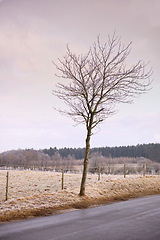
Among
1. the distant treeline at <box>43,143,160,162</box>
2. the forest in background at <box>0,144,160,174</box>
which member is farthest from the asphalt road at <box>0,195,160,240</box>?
the distant treeline at <box>43,143,160,162</box>

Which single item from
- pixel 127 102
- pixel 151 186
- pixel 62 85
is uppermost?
pixel 62 85

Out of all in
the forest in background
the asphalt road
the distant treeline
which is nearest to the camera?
the asphalt road

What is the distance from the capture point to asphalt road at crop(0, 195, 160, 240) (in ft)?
19.9

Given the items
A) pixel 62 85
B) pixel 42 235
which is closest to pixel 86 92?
pixel 62 85

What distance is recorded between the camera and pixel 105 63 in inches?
587

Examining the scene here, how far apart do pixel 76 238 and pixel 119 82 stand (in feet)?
35.5

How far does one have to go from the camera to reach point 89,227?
7020 mm

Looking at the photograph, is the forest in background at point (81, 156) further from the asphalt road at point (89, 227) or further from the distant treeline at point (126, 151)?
the asphalt road at point (89, 227)

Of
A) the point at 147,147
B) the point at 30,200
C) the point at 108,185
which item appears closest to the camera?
the point at 30,200

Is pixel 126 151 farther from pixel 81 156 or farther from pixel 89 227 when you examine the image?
pixel 89 227

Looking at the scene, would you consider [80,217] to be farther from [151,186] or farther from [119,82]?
[151,186]

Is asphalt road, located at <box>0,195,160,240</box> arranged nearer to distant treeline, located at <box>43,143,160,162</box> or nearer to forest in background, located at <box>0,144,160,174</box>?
forest in background, located at <box>0,144,160,174</box>

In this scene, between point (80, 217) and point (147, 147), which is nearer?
point (80, 217)

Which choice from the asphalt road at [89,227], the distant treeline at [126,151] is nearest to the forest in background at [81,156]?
the distant treeline at [126,151]
